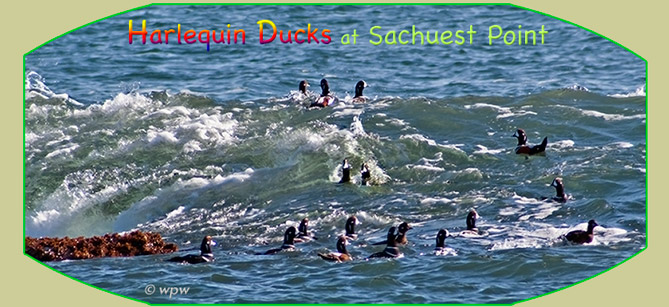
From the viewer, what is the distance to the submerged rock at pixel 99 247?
22.7m

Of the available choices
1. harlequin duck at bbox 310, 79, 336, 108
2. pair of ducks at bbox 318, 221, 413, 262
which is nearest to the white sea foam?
harlequin duck at bbox 310, 79, 336, 108

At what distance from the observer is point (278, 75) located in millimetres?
35094

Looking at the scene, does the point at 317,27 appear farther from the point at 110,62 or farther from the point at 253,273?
the point at 253,273

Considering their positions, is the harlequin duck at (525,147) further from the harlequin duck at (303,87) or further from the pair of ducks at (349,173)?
the harlequin duck at (303,87)

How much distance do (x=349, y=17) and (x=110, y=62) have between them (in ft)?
22.7

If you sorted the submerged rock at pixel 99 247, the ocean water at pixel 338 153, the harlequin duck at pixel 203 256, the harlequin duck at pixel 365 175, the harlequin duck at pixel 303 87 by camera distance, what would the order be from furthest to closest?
the harlequin duck at pixel 303 87 < the harlequin duck at pixel 365 175 < the submerged rock at pixel 99 247 < the harlequin duck at pixel 203 256 < the ocean water at pixel 338 153

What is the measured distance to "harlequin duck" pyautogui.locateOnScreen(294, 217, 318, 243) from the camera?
23.4 metres

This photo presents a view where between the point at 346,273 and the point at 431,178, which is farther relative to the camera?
the point at 431,178

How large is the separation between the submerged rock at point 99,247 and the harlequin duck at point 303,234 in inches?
92.2

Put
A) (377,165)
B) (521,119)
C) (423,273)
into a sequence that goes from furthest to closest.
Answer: (521,119) < (377,165) < (423,273)

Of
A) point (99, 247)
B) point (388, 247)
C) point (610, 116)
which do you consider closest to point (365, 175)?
point (388, 247)

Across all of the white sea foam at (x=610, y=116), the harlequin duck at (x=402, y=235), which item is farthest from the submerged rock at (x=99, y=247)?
the white sea foam at (x=610, y=116)

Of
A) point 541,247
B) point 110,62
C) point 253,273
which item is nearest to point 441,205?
point 541,247

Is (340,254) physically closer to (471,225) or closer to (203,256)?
(203,256)
